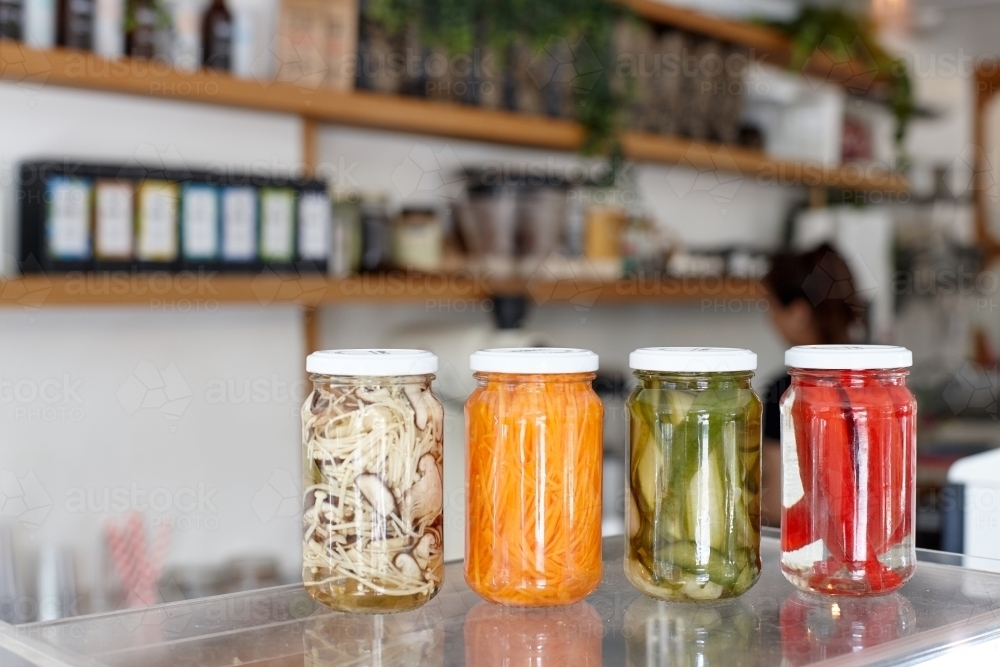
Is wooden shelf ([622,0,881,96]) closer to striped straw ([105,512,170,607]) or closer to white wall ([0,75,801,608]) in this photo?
white wall ([0,75,801,608])

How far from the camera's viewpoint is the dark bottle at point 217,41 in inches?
68.8

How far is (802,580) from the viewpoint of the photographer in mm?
786

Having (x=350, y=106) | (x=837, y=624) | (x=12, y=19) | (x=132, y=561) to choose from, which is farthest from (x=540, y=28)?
(x=837, y=624)

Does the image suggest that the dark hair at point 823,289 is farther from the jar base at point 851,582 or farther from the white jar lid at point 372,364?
the white jar lid at point 372,364

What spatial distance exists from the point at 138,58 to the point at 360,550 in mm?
1181

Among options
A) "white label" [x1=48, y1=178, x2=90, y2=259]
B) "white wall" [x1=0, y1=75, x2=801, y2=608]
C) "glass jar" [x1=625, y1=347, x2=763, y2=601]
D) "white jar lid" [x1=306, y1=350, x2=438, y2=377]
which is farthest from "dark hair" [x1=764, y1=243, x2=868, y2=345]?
"white jar lid" [x1=306, y1=350, x2=438, y2=377]

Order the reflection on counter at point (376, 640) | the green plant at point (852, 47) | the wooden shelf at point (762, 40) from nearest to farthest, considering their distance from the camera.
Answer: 1. the reflection on counter at point (376, 640)
2. the wooden shelf at point (762, 40)
3. the green plant at point (852, 47)

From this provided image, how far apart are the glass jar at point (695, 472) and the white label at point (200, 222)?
43.1 inches

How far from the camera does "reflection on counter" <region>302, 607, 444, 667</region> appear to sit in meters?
0.64

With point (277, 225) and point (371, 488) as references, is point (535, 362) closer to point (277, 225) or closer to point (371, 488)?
point (371, 488)

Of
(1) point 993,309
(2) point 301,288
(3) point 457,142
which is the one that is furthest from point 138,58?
(1) point 993,309

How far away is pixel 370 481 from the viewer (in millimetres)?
711

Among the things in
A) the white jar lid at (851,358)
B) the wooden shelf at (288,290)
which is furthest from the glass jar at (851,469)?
the wooden shelf at (288,290)

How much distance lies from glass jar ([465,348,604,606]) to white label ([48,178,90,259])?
101cm
